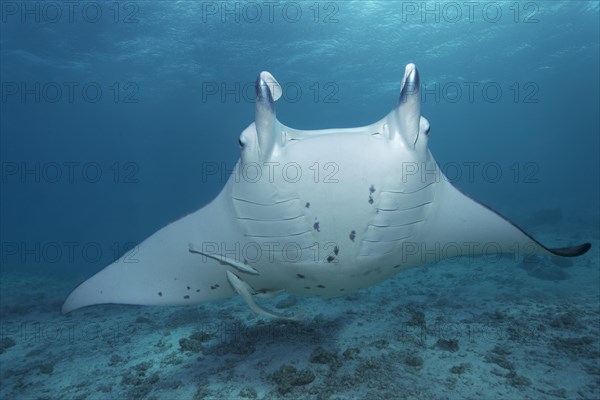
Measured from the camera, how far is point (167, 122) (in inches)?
1406

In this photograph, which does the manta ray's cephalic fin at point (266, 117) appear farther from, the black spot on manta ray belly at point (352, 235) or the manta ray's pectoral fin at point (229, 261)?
the manta ray's pectoral fin at point (229, 261)

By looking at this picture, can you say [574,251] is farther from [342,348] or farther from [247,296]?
[247,296]

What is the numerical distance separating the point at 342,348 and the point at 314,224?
2218 mm

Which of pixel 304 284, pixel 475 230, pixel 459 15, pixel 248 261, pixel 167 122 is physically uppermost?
pixel 459 15

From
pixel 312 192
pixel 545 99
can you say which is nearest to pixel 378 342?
pixel 312 192

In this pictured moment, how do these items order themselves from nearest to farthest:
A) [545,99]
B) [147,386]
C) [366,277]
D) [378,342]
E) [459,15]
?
1. [366,277]
2. [147,386]
3. [378,342]
4. [459,15]
5. [545,99]

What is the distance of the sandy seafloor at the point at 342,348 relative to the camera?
3.38m

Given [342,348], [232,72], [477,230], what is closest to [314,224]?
[477,230]

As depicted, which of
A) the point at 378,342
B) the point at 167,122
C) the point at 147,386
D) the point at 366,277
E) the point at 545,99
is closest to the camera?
the point at 366,277

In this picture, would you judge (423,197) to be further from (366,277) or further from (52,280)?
(52,280)

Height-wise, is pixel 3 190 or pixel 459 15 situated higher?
pixel 459 15

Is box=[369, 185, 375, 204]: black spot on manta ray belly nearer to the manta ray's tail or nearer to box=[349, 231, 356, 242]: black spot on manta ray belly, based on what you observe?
box=[349, 231, 356, 242]: black spot on manta ray belly

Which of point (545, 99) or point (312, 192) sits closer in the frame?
point (312, 192)

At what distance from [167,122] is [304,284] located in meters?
36.7
